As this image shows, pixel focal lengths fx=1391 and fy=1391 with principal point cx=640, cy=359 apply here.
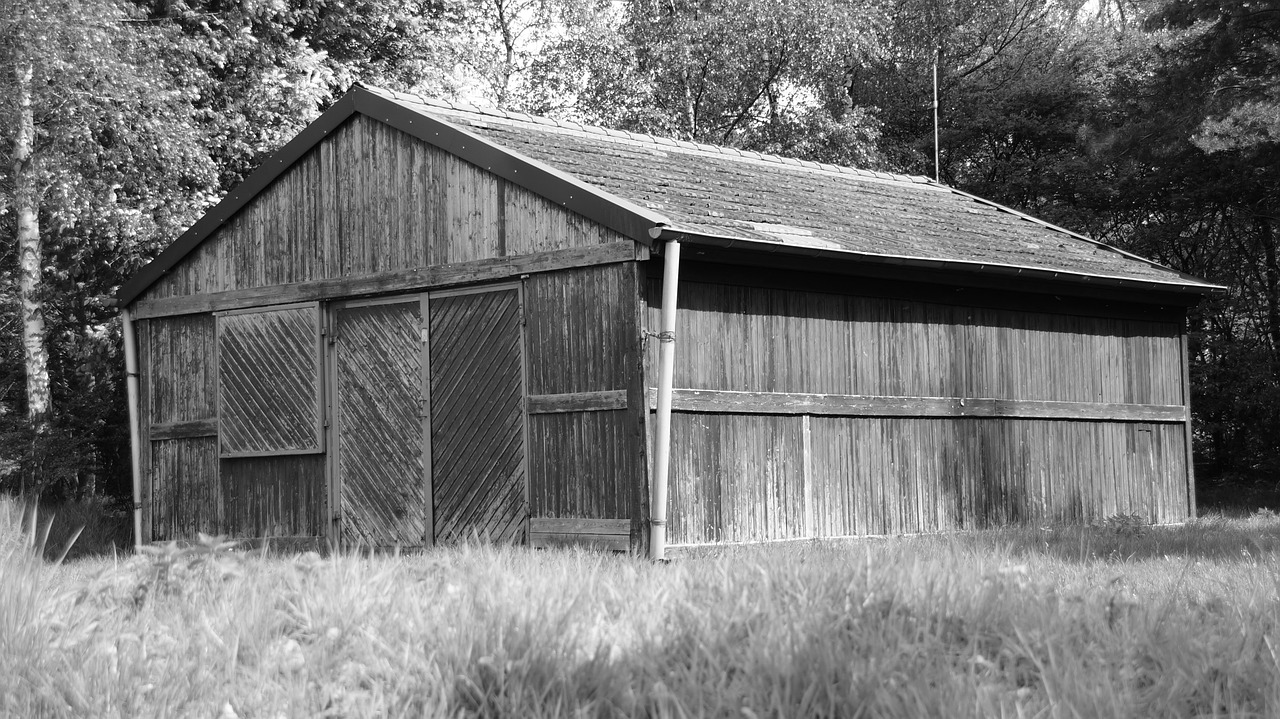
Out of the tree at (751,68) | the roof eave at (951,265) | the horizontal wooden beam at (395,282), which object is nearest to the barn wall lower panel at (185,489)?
the horizontal wooden beam at (395,282)

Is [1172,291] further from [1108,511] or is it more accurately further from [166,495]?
[166,495]

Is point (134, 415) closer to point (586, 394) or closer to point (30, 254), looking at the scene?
point (30, 254)

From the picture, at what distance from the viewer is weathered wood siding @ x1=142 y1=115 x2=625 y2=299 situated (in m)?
11.9

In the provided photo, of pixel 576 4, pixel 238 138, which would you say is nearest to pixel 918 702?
pixel 238 138

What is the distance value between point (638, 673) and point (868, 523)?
301 inches

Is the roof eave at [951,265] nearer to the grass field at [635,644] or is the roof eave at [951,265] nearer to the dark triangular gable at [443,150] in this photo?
the dark triangular gable at [443,150]

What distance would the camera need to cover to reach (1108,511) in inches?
587

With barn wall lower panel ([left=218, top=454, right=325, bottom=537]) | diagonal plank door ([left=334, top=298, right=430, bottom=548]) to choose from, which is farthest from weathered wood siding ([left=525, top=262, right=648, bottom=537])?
barn wall lower panel ([left=218, top=454, right=325, bottom=537])

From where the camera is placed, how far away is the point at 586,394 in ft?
37.1

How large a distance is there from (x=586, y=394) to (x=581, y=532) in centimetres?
112

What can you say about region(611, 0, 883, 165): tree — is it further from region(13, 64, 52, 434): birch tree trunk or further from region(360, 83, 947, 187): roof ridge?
region(13, 64, 52, 434): birch tree trunk

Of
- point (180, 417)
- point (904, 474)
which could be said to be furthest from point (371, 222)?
point (904, 474)

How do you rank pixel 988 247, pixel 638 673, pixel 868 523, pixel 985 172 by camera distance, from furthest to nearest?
1. pixel 985 172
2. pixel 988 247
3. pixel 868 523
4. pixel 638 673

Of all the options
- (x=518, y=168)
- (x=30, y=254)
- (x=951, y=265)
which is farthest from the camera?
(x=30, y=254)
